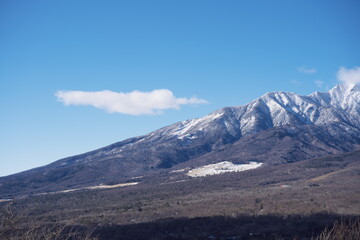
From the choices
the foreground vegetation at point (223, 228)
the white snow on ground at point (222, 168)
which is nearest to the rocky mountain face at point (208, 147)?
the white snow on ground at point (222, 168)

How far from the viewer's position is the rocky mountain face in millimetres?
114750

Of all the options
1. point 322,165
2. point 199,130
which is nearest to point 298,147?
point 322,165

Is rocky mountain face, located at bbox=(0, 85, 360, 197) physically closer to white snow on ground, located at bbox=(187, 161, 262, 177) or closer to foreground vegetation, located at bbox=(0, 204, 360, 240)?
white snow on ground, located at bbox=(187, 161, 262, 177)

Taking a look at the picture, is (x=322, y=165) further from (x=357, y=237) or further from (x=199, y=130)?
(x=199, y=130)

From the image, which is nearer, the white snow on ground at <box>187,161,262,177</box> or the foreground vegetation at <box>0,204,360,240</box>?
the foreground vegetation at <box>0,204,360,240</box>

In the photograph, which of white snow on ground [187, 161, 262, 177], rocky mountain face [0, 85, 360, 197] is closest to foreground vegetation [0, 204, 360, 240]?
white snow on ground [187, 161, 262, 177]

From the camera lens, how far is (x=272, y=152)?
11962 cm

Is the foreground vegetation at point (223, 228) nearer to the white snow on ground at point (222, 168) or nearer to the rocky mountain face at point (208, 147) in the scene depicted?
the white snow on ground at point (222, 168)

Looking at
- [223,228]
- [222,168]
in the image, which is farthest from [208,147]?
[223,228]

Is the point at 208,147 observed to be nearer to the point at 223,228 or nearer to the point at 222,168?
the point at 222,168

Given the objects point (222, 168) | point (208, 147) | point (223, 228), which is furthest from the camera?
point (208, 147)

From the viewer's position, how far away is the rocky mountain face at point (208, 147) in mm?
114750

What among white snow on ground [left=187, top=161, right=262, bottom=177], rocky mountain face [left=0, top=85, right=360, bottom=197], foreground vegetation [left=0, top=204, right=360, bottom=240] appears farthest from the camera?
rocky mountain face [left=0, top=85, right=360, bottom=197]

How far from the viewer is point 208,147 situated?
15175cm
